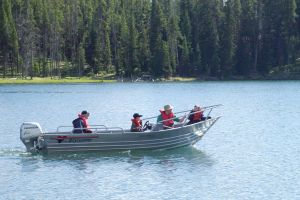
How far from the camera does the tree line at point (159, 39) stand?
420ft

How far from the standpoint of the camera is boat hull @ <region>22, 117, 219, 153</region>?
32.0 meters

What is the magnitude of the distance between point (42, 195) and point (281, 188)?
8.69 metres

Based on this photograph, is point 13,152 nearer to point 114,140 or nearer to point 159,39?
point 114,140

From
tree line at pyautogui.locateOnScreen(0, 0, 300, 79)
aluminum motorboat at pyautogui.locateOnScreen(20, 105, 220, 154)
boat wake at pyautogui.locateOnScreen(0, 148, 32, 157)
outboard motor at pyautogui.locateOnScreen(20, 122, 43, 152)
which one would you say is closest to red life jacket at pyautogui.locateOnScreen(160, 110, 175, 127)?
aluminum motorboat at pyautogui.locateOnScreen(20, 105, 220, 154)

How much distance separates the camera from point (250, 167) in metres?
29.5

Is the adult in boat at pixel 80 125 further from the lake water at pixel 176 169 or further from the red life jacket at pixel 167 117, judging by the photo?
the red life jacket at pixel 167 117


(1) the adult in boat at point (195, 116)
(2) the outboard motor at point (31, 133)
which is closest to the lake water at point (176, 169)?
(2) the outboard motor at point (31, 133)

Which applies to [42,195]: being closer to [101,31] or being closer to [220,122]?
[220,122]

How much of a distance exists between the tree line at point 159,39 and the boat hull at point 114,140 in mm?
91810

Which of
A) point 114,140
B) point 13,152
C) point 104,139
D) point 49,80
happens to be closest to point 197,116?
point 114,140

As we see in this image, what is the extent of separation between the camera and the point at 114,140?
32.5 m

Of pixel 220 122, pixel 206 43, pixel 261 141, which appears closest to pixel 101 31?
pixel 206 43

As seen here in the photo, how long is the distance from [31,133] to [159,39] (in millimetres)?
98364

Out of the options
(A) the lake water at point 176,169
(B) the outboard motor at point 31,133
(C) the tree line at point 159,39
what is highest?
(C) the tree line at point 159,39
